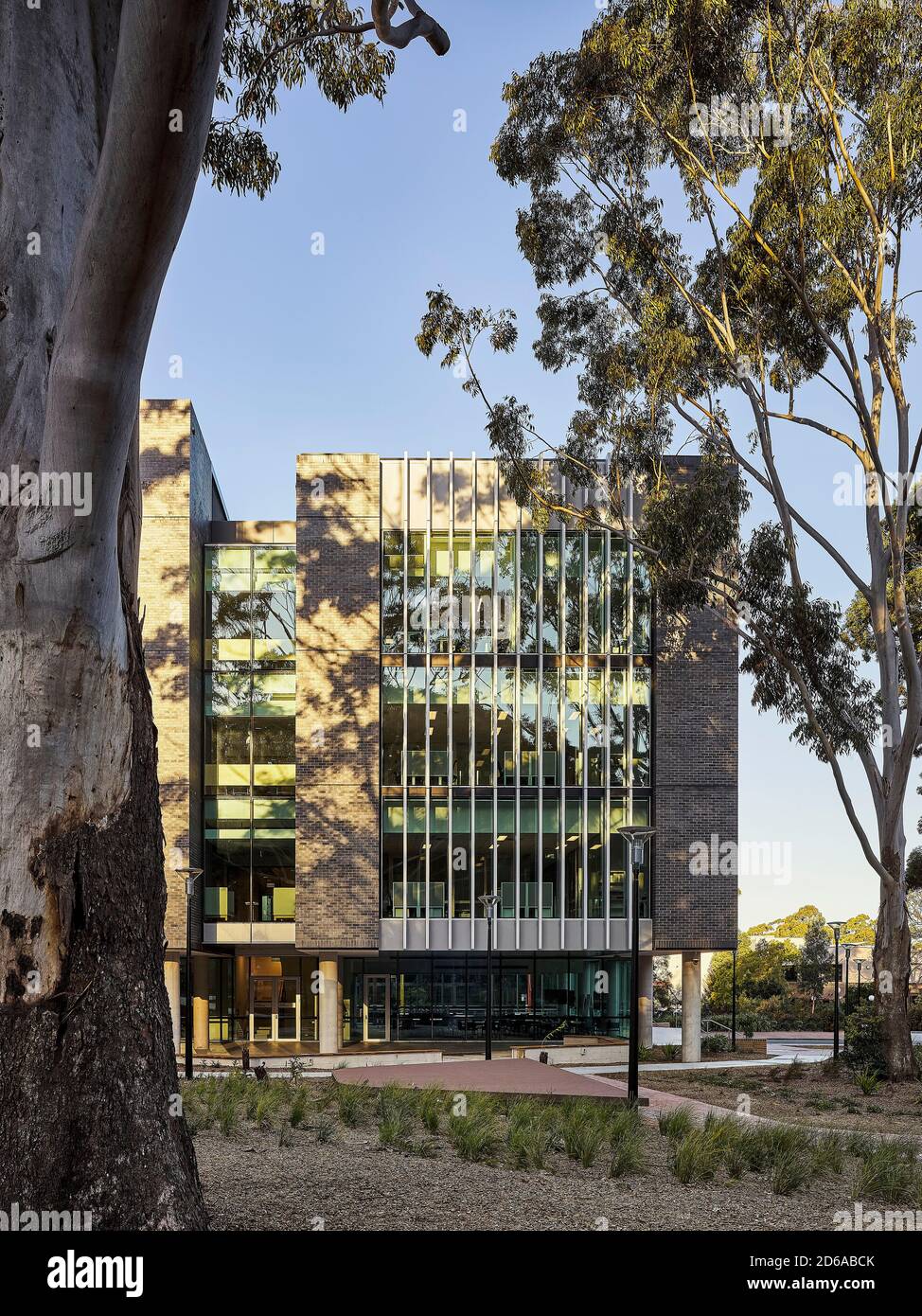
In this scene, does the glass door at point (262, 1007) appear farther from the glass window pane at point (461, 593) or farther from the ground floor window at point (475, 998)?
the glass window pane at point (461, 593)

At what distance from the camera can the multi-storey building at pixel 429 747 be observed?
100 ft

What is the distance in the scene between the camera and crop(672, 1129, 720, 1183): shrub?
8641 mm

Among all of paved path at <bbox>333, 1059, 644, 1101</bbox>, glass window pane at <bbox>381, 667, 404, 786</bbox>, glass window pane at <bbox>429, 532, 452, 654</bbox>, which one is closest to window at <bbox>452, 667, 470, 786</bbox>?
glass window pane at <bbox>429, 532, 452, 654</bbox>

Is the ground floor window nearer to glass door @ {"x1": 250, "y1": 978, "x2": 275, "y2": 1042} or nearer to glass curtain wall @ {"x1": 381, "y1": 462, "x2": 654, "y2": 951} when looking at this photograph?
glass door @ {"x1": 250, "y1": 978, "x2": 275, "y2": 1042}

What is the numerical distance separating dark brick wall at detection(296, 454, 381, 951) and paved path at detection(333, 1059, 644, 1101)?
9.18 metres

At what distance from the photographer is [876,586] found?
820 inches

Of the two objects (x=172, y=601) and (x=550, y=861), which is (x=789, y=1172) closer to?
(x=550, y=861)

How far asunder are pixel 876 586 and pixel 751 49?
30.6 feet

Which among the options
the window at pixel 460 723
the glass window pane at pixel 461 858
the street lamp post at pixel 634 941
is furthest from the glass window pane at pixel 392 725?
the street lamp post at pixel 634 941

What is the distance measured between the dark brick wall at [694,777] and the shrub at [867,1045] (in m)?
9.02

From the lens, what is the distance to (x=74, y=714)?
18.8 feet

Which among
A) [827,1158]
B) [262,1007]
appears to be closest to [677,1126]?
[827,1158]
